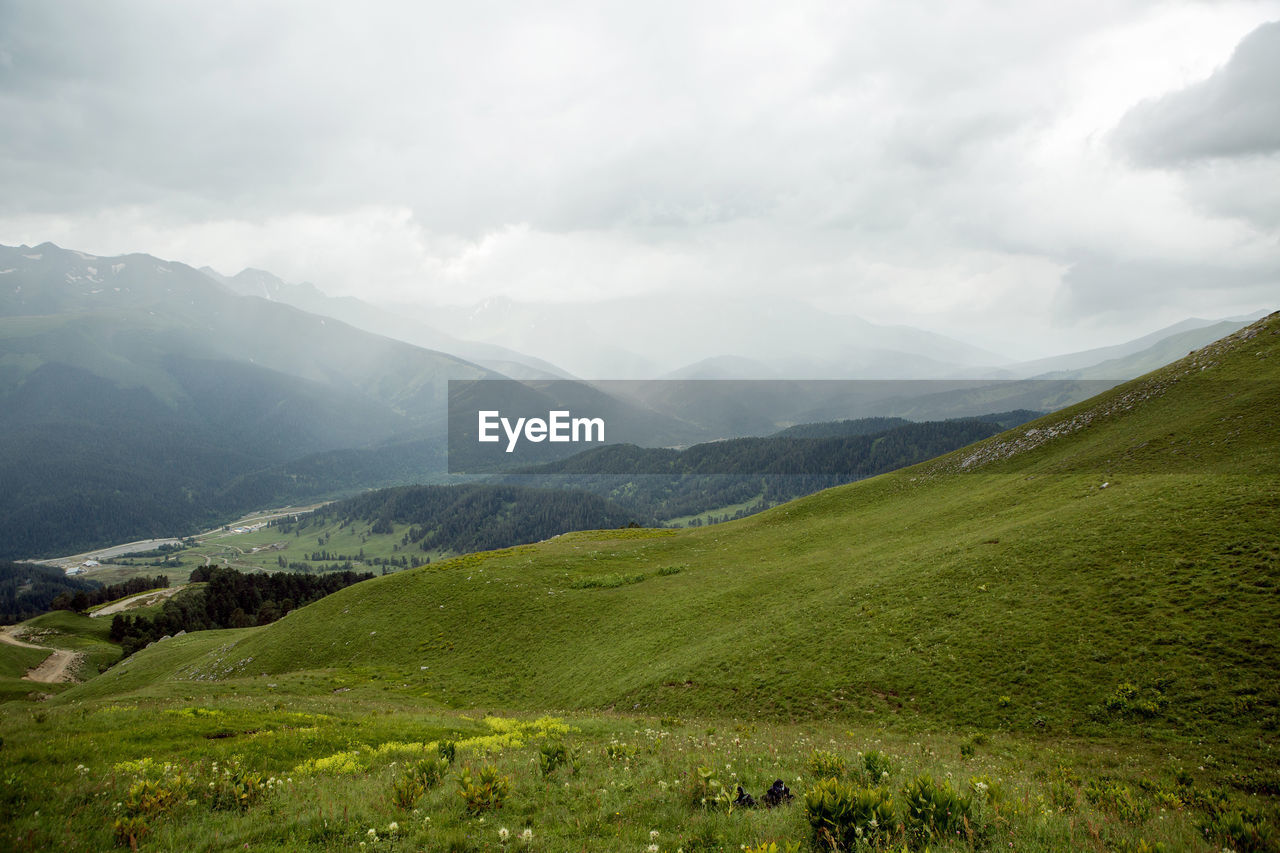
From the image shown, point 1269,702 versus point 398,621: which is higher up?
point 1269,702

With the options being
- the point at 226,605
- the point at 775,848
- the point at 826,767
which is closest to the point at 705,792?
the point at 826,767

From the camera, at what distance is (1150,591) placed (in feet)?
71.6

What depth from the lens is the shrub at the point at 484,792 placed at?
31.6 feet

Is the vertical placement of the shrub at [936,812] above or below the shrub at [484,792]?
above

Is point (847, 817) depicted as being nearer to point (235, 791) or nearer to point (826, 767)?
point (826, 767)

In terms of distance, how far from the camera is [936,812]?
8.30 meters

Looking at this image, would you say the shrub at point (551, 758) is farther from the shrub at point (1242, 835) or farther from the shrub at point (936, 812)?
the shrub at point (1242, 835)

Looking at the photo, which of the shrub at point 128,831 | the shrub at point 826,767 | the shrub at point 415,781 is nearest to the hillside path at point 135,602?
the shrub at point 415,781

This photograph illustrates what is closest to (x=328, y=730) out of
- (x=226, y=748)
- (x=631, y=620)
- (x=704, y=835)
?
(x=226, y=748)

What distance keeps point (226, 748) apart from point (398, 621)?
110 ft

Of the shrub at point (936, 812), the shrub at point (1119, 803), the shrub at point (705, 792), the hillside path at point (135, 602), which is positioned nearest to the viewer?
the shrub at point (936, 812)

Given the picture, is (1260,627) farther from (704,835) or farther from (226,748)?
(226,748)

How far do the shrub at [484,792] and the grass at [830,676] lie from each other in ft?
0.82

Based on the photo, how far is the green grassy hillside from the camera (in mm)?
19406
